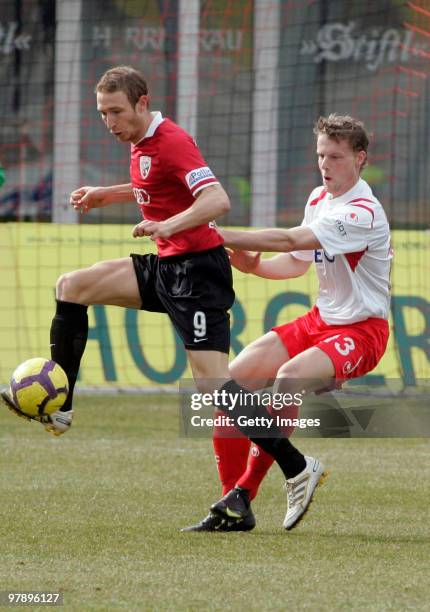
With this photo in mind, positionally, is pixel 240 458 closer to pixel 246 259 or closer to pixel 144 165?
pixel 246 259

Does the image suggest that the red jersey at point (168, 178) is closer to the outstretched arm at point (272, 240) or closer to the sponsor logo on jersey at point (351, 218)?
the outstretched arm at point (272, 240)

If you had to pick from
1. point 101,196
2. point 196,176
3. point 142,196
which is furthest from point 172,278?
point 101,196

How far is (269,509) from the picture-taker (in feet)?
22.4

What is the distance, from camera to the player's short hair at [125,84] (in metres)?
6.10

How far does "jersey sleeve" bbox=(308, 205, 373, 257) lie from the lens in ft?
20.2

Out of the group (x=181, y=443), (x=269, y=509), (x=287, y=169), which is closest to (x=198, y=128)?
(x=287, y=169)

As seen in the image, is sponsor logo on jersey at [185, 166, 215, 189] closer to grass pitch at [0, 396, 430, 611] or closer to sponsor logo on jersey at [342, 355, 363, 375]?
sponsor logo on jersey at [342, 355, 363, 375]

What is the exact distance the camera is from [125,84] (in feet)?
20.0

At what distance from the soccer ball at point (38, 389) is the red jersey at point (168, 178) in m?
0.75

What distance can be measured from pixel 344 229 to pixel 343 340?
0.51 metres

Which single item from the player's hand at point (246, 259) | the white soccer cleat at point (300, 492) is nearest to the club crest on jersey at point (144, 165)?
the player's hand at point (246, 259)

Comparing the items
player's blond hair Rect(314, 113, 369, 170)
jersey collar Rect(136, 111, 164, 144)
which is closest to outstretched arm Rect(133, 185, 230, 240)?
jersey collar Rect(136, 111, 164, 144)

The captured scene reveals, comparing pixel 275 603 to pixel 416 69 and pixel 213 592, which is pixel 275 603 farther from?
pixel 416 69

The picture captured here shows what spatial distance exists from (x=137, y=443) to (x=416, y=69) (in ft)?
23.8
